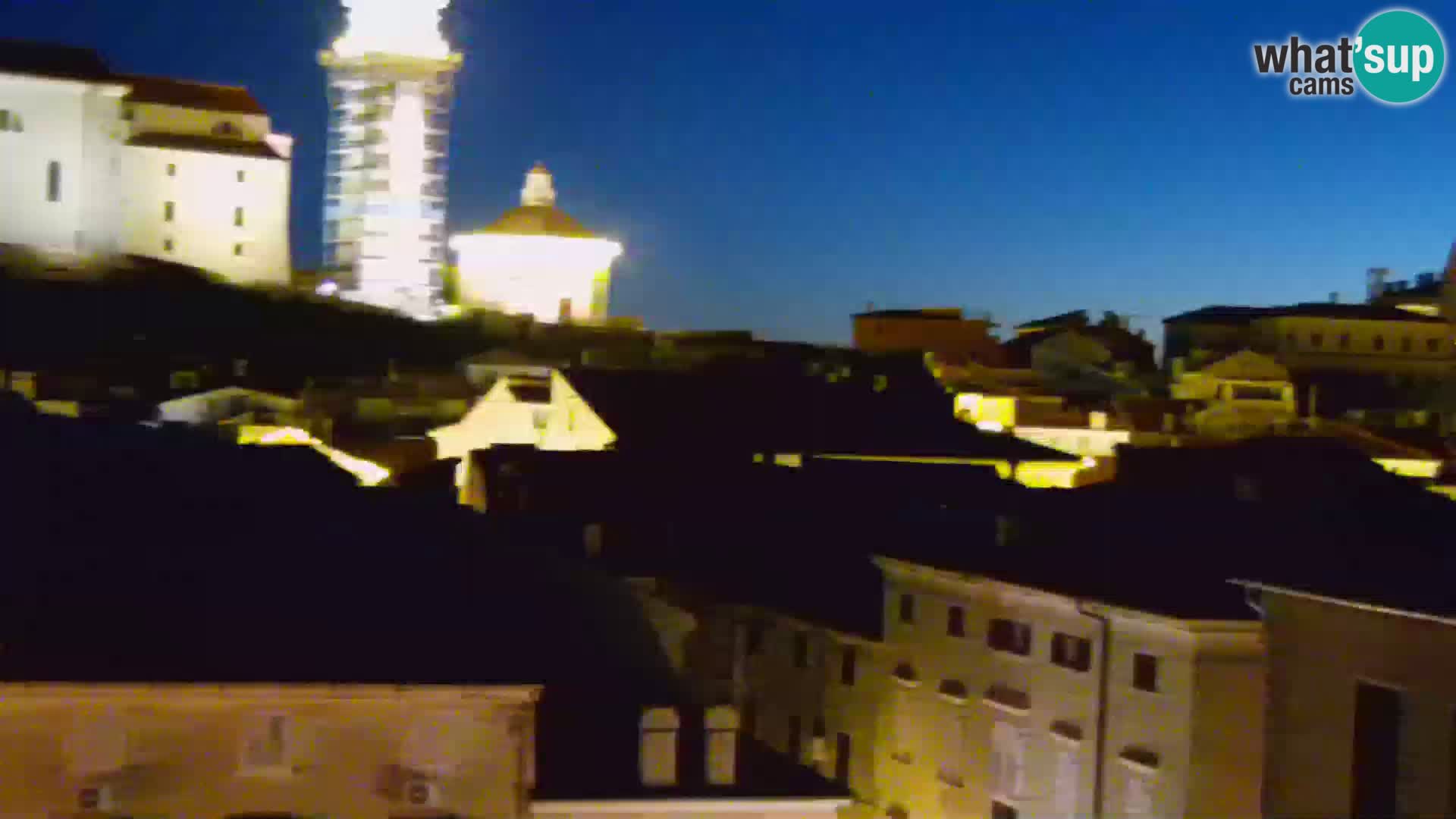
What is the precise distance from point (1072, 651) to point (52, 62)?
4819 centimetres

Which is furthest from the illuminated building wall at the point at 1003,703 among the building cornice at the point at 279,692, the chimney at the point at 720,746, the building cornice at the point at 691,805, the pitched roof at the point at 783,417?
the pitched roof at the point at 783,417

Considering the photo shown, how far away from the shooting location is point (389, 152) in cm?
5741

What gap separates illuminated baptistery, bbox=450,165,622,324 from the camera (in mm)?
61125

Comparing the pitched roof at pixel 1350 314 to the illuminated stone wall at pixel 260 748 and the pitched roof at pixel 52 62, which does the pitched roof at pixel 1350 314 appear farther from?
the illuminated stone wall at pixel 260 748

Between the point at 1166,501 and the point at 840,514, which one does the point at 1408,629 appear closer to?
the point at 1166,501

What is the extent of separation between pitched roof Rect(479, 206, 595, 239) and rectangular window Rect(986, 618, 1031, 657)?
43922 millimetres

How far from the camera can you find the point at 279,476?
19.1 metres

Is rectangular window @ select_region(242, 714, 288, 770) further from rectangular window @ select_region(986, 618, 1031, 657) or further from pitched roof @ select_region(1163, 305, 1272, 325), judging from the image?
pitched roof @ select_region(1163, 305, 1272, 325)

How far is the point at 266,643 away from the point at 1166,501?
1109 centimetres

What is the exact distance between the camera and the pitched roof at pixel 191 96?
59.8 m

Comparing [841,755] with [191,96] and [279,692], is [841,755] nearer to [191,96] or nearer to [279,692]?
[279,692]

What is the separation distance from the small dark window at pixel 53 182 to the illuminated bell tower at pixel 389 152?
718 cm

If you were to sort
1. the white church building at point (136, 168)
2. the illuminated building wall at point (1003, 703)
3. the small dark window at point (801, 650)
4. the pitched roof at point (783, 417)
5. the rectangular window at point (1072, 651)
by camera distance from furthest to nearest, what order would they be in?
1. the white church building at point (136, 168)
2. the pitched roof at point (783, 417)
3. the small dark window at point (801, 650)
4. the rectangular window at point (1072, 651)
5. the illuminated building wall at point (1003, 703)

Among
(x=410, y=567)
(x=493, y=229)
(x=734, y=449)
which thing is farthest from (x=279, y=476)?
(x=493, y=229)
